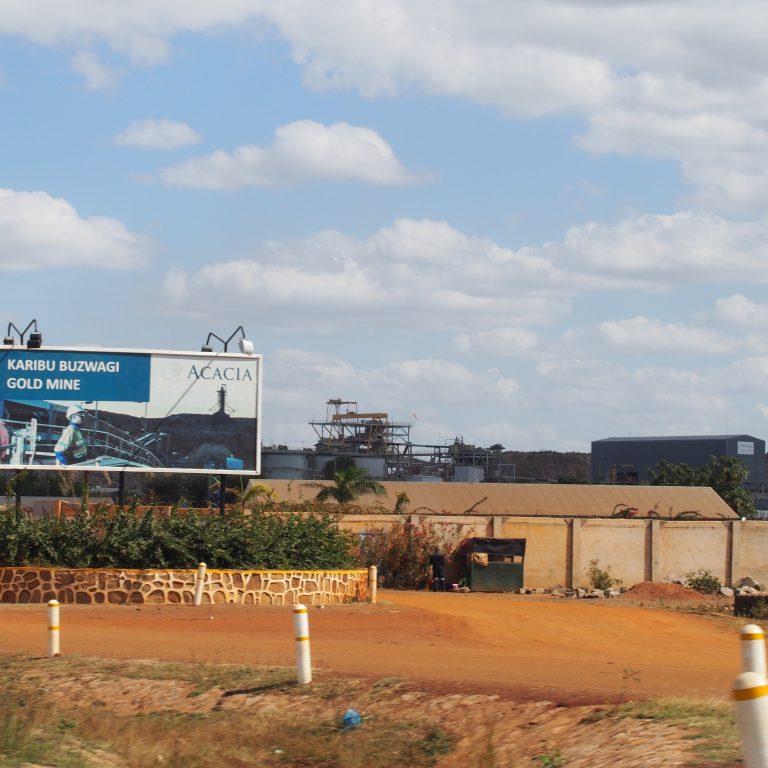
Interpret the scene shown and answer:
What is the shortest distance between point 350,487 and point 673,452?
9490 cm

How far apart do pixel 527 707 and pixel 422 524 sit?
25966 mm

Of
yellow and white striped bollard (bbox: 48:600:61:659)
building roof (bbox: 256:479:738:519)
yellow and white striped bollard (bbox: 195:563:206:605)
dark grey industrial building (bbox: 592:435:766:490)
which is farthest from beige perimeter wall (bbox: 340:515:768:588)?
dark grey industrial building (bbox: 592:435:766:490)

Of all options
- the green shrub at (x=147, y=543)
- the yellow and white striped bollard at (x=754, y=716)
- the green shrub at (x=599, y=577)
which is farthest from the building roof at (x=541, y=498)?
the yellow and white striped bollard at (x=754, y=716)

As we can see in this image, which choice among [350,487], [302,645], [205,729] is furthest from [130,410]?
[350,487]

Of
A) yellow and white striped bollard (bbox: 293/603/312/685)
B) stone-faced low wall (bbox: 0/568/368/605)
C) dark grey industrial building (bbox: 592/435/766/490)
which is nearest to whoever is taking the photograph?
yellow and white striped bollard (bbox: 293/603/312/685)

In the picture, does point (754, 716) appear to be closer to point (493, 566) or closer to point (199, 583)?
point (199, 583)

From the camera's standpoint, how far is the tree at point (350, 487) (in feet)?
183

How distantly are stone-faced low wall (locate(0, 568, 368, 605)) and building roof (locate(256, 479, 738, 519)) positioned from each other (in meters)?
29.5

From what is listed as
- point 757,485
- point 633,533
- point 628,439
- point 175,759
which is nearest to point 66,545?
point 175,759

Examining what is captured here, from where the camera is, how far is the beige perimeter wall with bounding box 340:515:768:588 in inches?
1499

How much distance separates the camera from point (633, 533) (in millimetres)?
39250

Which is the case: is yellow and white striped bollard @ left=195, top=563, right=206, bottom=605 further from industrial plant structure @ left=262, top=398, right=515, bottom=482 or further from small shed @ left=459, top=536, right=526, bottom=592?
industrial plant structure @ left=262, top=398, right=515, bottom=482

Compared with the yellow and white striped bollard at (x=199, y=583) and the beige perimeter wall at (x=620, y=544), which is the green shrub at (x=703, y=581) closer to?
the beige perimeter wall at (x=620, y=544)

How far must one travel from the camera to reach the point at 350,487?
57188 mm
